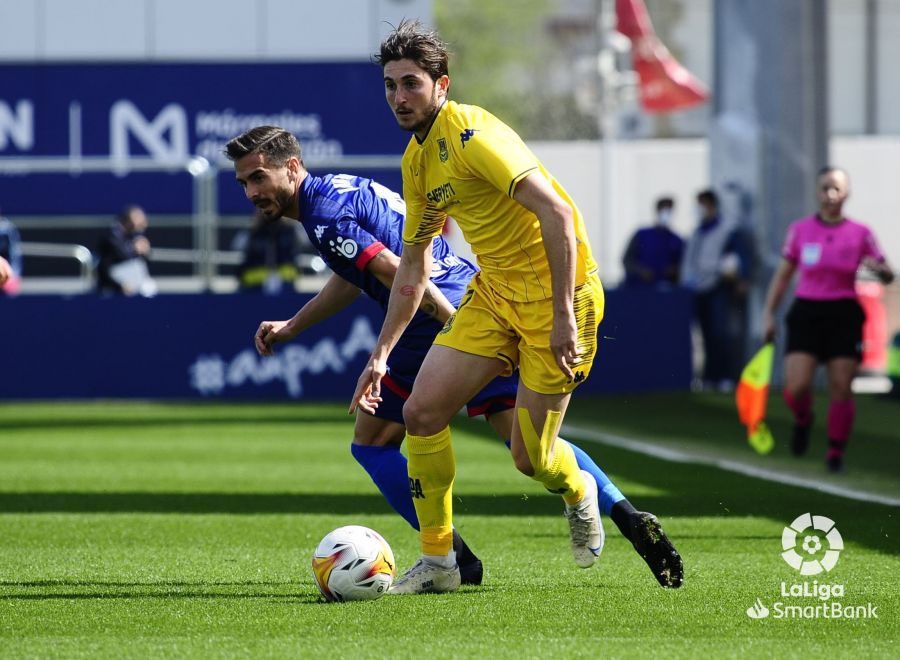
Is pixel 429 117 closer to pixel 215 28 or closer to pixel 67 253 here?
pixel 67 253

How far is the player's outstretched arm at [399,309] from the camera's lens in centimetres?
659

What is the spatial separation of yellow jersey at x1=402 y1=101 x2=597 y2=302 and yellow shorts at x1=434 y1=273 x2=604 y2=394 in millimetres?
49

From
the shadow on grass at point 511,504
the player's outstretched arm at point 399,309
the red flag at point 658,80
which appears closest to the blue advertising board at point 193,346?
the shadow on grass at point 511,504

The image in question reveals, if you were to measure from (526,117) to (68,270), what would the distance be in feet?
123

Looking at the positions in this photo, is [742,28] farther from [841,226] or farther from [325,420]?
[841,226]

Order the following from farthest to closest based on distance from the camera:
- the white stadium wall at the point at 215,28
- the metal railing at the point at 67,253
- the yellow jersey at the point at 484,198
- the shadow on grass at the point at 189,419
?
the white stadium wall at the point at 215,28 → the metal railing at the point at 67,253 → the shadow on grass at the point at 189,419 → the yellow jersey at the point at 484,198

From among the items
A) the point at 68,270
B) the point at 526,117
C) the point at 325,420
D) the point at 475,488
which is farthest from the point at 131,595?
the point at 526,117

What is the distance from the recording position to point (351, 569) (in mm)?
6695

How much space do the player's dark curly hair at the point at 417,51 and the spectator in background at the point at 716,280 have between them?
45.0 ft

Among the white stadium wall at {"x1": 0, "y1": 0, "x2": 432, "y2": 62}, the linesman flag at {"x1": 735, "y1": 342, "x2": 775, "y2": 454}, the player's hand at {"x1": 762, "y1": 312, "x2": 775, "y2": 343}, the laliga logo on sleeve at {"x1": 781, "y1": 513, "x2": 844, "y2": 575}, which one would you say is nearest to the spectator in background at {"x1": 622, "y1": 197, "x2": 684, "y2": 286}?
the white stadium wall at {"x1": 0, "y1": 0, "x2": 432, "y2": 62}

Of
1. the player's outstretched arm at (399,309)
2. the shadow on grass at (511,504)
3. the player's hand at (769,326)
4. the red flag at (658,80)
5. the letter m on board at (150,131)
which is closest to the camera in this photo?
the player's outstretched arm at (399,309)

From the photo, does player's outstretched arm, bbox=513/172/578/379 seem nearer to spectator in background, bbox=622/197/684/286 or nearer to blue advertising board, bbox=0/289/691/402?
blue advertising board, bbox=0/289/691/402

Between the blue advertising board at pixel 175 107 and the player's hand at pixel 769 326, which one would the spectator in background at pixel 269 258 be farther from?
the player's hand at pixel 769 326

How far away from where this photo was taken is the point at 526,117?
2370 inches
